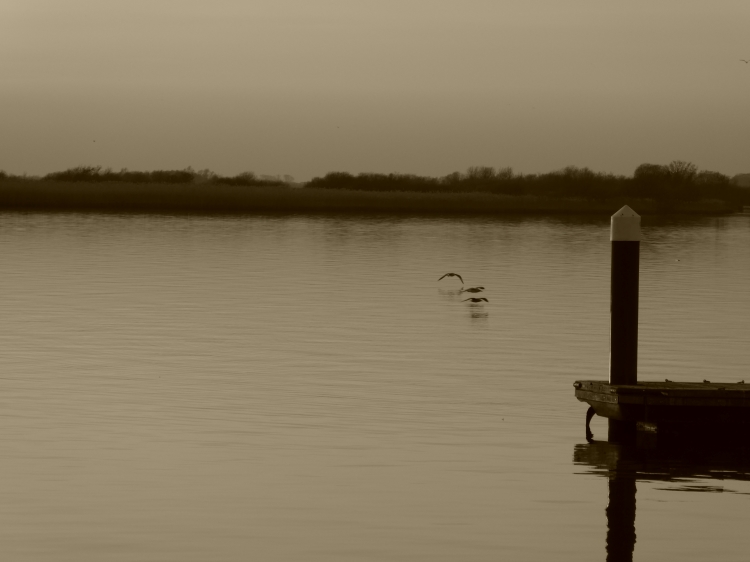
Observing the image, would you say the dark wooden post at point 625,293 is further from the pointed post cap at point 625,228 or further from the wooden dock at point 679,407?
the wooden dock at point 679,407

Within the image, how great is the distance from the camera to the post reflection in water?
1299cm

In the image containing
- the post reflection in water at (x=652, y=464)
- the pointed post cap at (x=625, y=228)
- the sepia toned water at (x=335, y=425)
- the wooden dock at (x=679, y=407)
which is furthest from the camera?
the pointed post cap at (x=625, y=228)

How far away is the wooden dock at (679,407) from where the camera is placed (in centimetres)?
1466

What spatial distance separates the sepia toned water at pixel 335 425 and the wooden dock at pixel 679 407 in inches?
21.2

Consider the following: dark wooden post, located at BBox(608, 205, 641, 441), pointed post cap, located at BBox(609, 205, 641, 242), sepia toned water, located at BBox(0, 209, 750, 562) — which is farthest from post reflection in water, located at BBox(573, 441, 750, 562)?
pointed post cap, located at BBox(609, 205, 641, 242)

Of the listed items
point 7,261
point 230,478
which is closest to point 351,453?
point 230,478

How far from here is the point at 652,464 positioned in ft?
46.9

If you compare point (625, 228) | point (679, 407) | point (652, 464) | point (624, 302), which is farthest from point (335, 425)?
point (625, 228)

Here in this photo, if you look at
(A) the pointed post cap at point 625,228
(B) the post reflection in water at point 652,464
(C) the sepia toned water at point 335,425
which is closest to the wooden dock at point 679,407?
(B) the post reflection in water at point 652,464

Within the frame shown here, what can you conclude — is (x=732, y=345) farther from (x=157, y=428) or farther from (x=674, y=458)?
(x=157, y=428)

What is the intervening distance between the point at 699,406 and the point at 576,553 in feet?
15.6

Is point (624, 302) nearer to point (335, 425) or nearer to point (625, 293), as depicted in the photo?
point (625, 293)

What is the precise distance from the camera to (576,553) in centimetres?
1052

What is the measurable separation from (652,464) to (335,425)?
420 centimetres
